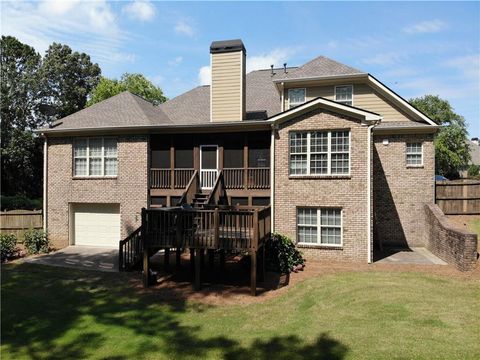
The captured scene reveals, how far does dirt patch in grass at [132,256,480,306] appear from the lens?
10938mm

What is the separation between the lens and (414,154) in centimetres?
1708

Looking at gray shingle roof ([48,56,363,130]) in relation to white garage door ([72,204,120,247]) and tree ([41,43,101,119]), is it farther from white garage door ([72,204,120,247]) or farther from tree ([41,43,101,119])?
tree ([41,43,101,119])

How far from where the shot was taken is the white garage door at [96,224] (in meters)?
17.9

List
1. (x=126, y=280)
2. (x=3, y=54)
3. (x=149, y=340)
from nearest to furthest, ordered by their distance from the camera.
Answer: (x=149, y=340) < (x=126, y=280) < (x=3, y=54)

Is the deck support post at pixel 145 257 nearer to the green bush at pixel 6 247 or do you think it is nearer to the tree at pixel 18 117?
the green bush at pixel 6 247

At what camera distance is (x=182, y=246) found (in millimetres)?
11688

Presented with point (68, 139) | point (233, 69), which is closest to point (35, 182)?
point (68, 139)

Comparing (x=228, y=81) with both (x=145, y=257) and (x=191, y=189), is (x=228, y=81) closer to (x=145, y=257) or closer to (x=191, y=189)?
(x=191, y=189)

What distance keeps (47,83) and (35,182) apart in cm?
1233

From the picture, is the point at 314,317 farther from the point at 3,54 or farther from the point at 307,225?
the point at 3,54

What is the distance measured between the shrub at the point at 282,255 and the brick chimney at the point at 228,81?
21.0 feet

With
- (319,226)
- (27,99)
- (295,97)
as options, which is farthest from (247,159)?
(27,99)

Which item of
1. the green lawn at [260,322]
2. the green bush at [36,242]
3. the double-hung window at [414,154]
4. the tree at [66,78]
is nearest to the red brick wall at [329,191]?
the green lawn at [260,322]

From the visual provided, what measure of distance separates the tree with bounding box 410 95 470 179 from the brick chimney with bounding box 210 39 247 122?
37732mm
